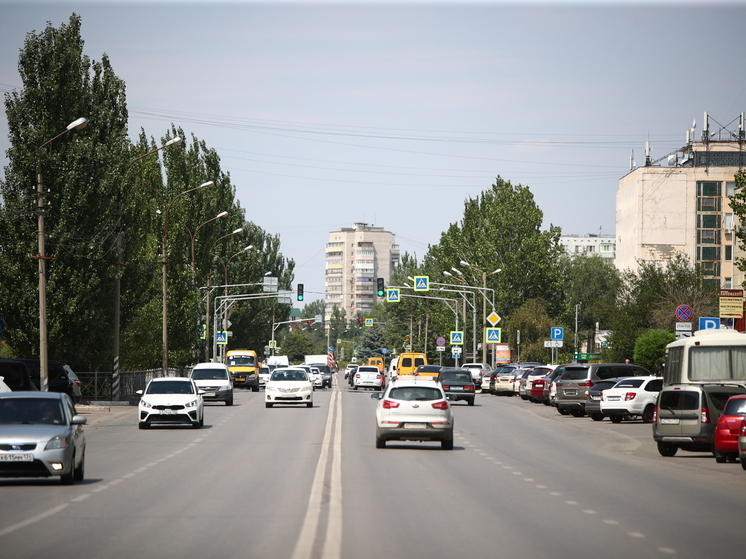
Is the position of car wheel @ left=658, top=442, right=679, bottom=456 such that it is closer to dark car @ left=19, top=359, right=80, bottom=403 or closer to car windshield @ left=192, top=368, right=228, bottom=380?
dark car @ left=19, top=359, right=80, bottom=403

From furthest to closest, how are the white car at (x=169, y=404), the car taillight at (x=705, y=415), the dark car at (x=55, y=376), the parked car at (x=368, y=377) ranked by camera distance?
the parked car at (x=368, y=377) → the dark car at (x=55, y=376) → the white car at (x=169, y=404) → the car taillight at (x=705, y=415)

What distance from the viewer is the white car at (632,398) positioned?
1531 inches

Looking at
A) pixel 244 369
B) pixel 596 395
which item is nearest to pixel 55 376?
pixel 596 395

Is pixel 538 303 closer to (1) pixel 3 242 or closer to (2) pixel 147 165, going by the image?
(2) pixel 147 165

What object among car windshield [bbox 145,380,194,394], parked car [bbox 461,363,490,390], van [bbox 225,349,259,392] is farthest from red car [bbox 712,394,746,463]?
van [bbox 225,349,259,392]

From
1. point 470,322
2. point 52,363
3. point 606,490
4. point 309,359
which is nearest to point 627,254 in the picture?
point 470,322

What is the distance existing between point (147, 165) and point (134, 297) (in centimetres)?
1622

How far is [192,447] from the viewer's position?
87.4ft

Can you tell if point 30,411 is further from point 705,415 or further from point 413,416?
point 705,415

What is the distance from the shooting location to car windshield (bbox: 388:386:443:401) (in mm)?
26297

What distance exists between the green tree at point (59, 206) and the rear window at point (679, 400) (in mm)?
26313

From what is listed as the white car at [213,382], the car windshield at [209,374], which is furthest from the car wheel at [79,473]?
the car windshield at [209,374]

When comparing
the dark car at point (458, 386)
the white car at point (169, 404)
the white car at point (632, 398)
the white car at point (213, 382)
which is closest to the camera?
the white car at point (169, 404)

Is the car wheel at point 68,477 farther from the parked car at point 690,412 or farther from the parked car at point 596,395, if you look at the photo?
the parked car at point 596,395
